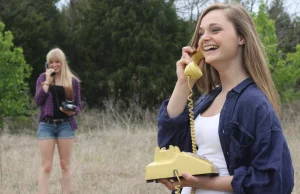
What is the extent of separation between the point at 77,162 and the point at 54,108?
2.89m

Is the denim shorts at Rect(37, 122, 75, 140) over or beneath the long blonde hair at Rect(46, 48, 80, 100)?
beneath

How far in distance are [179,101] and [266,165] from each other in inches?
22.4

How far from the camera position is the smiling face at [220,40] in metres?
2.06

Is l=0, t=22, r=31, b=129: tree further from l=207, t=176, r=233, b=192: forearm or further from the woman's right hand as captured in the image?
l=207, t=176, r=233, b=192: forearm

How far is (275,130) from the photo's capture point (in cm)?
185

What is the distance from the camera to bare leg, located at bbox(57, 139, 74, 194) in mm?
5441

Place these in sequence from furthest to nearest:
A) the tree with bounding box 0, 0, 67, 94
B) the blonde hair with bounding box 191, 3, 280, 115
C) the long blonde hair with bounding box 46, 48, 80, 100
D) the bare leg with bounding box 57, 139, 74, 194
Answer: the tree with bounding box 0, 0, 67, 94
the long blonde hair with bounding box 46, 48, 80, 100
the bare leg with bounding box 57, 139, 74, 194
the blonde hair with bounding box 191, 3, 280, 115

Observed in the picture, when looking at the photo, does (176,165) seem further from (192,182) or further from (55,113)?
(55,113)

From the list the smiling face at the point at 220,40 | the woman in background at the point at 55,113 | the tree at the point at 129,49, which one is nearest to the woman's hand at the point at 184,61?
the smiling face at the point at 220,40

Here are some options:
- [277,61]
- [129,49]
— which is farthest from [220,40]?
[129,49]

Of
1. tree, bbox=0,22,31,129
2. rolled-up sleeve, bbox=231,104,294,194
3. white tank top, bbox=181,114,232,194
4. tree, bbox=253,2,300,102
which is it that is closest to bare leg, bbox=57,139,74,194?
white tank top, bbox=181,114,232,194

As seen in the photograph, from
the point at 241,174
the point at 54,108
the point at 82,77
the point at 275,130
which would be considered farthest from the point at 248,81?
the point at 82,77

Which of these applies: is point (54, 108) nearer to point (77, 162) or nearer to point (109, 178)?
point (109, 178)

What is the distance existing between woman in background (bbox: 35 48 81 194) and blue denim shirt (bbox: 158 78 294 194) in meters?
3.62
